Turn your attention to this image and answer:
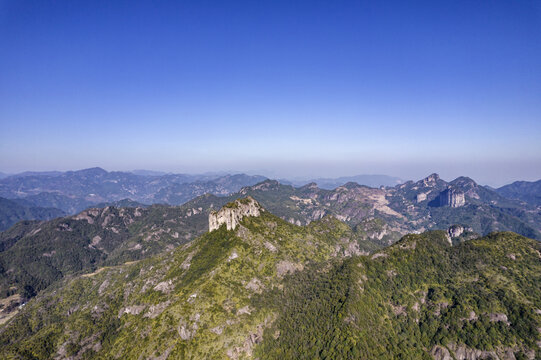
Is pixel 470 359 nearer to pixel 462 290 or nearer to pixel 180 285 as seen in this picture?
pixel 462 290

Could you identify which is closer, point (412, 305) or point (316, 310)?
point (316, 310)

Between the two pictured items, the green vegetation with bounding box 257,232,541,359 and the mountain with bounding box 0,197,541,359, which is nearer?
the mountain with bounding box 0,197,541,359

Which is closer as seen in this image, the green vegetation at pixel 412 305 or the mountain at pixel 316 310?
the mountain at pixel 316 310

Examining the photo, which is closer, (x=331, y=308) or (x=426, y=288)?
(x=331, y=308)

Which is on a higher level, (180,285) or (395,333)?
(180,285)

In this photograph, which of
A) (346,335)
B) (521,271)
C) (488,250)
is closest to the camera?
(346,335)

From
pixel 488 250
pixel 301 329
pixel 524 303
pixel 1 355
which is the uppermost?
pixel 488 250

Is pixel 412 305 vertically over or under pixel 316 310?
under

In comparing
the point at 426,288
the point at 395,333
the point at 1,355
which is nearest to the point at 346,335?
the point at 395,333
